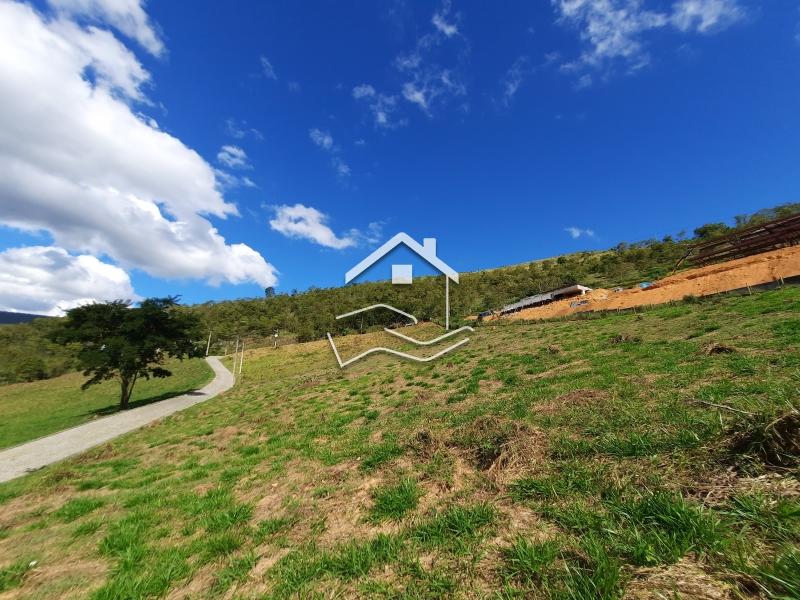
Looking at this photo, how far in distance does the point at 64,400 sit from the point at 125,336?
2157 cm

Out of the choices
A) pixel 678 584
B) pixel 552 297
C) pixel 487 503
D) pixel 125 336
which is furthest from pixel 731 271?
pixel 125 336

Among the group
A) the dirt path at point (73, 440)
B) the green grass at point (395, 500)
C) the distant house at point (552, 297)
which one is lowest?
the dirt path at point (73, 440)

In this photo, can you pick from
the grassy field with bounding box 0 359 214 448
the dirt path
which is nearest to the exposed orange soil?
the dirt path

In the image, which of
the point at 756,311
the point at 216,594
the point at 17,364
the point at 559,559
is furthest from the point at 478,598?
the point at 17,364

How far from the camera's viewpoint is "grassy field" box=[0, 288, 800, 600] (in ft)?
9.80

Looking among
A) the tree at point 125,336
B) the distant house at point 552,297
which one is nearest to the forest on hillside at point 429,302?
the distant house at point 552,297

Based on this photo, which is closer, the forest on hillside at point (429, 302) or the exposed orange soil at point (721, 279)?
the exposed orange soil at point (721, 279)

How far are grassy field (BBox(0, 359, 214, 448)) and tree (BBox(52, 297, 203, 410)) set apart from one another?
11.9 feet

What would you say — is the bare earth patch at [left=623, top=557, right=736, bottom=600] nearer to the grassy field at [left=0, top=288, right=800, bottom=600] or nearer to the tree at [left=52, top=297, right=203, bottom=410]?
the grassy field at [left=0, top=288, right=800, bottom=600]

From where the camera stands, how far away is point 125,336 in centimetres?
3181

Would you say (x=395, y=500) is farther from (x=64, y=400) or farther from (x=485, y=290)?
(x=485, y=290)

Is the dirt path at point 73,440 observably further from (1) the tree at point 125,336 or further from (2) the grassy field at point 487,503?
(2) the grassy field at point 487,503

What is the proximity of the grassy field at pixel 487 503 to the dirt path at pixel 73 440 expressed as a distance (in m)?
9.03

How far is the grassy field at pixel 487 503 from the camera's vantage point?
299cm
